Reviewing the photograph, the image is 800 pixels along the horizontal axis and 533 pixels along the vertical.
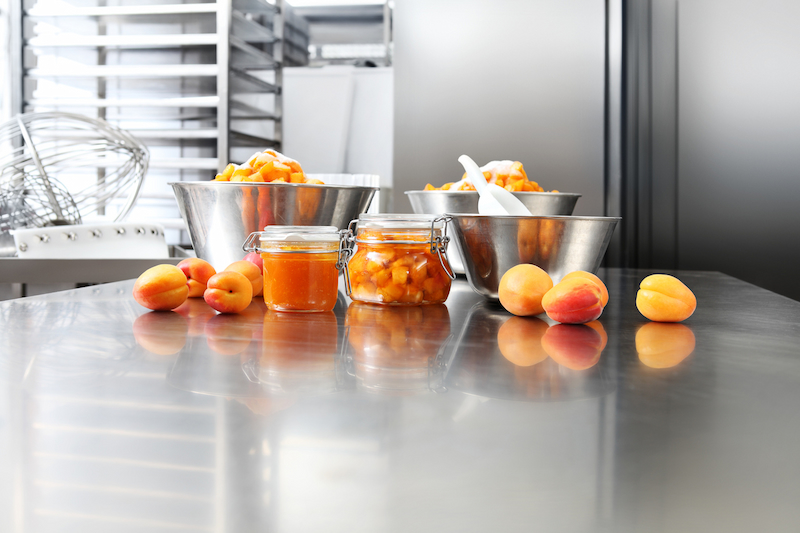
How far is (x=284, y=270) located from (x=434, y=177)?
1.46 meters

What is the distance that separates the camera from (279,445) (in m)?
0.26

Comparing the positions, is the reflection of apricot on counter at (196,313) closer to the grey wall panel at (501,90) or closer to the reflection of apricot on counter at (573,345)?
the reflection of apricot on counter at (573,345)

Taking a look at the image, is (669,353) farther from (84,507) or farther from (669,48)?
(669,48)

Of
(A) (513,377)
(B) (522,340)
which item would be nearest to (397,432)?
(A) (513,377)

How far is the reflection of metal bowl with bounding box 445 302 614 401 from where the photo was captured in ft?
1.15

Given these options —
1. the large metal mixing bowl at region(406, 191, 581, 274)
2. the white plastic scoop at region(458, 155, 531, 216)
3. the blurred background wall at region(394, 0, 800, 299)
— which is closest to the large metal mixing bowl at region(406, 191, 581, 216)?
the large metal mixing bowl at region(406, 191, 581, 274)

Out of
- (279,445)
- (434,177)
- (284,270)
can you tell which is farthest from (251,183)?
(434,177)

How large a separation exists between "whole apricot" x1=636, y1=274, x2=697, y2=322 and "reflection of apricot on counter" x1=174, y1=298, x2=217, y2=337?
41 cm

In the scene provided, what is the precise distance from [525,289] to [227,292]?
297mm

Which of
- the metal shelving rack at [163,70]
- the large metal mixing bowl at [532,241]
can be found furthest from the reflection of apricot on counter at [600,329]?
the metal shelving rack at [163,70]

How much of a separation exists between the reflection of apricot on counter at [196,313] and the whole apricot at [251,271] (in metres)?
0.05

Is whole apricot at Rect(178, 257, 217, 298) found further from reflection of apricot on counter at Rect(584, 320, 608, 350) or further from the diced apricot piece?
reflection of apricot on counter at Rect(584, 320, 608, 350)

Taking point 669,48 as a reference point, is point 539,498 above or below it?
below

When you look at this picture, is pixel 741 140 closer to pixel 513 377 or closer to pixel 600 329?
pixel 600 329
